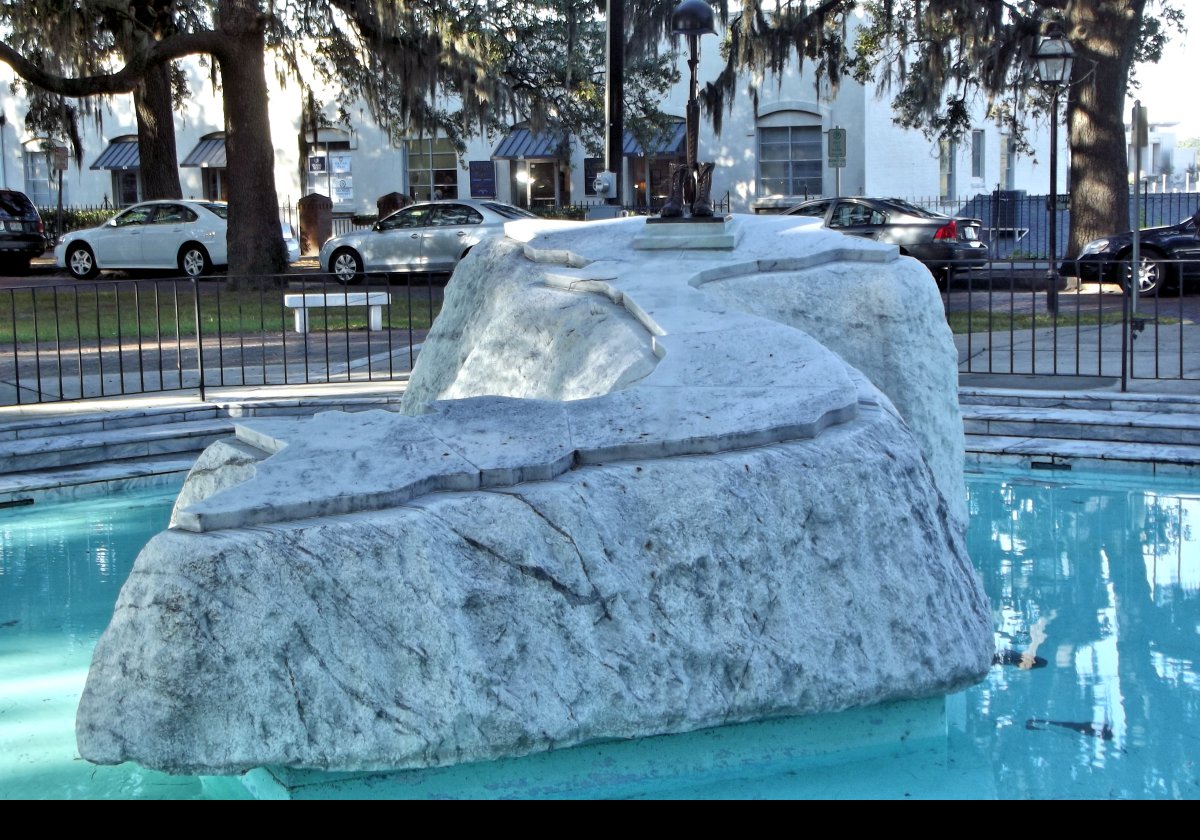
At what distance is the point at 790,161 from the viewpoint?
31.5 meters

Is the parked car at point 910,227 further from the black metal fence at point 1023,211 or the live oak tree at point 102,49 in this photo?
the live oak tree at point 102,49

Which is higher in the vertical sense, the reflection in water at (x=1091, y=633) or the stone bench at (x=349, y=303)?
the stone bench at (x=349, y=303)

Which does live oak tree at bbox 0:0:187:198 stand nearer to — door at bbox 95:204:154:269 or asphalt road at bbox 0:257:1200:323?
door at bbox 95:204:154:269

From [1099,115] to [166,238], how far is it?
50.7ft

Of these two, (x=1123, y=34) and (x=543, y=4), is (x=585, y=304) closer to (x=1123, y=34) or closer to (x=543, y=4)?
(x=1123, y=34)

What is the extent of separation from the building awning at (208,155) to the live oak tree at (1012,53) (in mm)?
18489

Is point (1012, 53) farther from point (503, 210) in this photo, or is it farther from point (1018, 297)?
point (503, 210)

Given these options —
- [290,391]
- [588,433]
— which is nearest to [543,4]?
[290,391]

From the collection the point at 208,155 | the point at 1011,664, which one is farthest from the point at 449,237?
the point at 208,155

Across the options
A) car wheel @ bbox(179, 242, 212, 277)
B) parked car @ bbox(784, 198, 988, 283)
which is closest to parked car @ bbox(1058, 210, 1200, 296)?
parked car @ bbox(784, 198, 988, 283)

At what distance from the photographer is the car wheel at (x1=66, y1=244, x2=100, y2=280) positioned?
24.2 meters

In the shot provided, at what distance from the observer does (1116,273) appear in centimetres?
1886

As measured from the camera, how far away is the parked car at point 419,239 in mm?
20922

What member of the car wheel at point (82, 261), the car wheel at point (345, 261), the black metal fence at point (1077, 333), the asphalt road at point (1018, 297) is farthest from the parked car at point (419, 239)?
the black metal fence at point (1077, 333)
